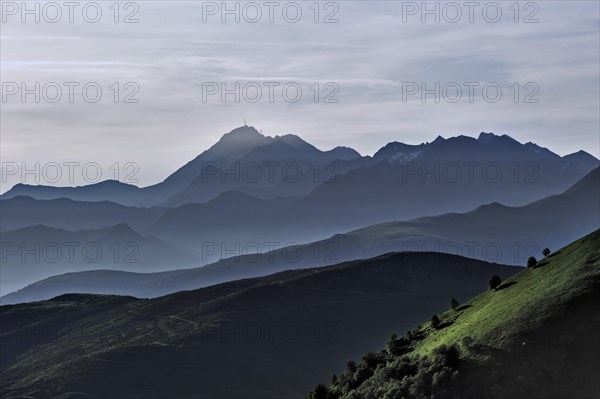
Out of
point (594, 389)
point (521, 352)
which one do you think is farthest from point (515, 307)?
point (594, 389)

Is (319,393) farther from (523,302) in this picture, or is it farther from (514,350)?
(514,350)

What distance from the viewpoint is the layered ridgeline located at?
80.4 m

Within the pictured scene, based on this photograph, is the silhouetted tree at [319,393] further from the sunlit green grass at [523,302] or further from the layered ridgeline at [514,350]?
the sunlit green grass at [523,302]

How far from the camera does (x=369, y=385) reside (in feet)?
319

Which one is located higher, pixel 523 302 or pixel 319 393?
pixel 523 302

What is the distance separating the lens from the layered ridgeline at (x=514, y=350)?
8038cm

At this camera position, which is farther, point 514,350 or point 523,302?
point 523,302

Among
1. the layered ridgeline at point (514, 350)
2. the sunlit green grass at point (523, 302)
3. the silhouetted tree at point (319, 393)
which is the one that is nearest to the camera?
the layered ridgeline at point (514, 350)

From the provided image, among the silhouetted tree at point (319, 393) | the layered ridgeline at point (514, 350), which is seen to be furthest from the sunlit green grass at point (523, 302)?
the silhouetted tree at point (319, 393)

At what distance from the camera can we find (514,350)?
278 feet

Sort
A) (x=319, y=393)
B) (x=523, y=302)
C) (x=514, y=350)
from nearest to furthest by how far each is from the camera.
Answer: (x=514, y=350) → (x=523, y=302) → (x=319, y=393)

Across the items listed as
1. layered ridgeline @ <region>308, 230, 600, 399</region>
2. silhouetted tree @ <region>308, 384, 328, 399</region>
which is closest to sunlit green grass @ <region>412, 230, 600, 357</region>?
layered ridgeline @ <region>308, 230, 600, 399</region>

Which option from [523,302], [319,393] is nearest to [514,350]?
[523,302]

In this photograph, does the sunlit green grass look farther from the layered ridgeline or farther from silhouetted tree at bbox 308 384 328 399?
silhouetted tree at bbox 308 384 328 399
